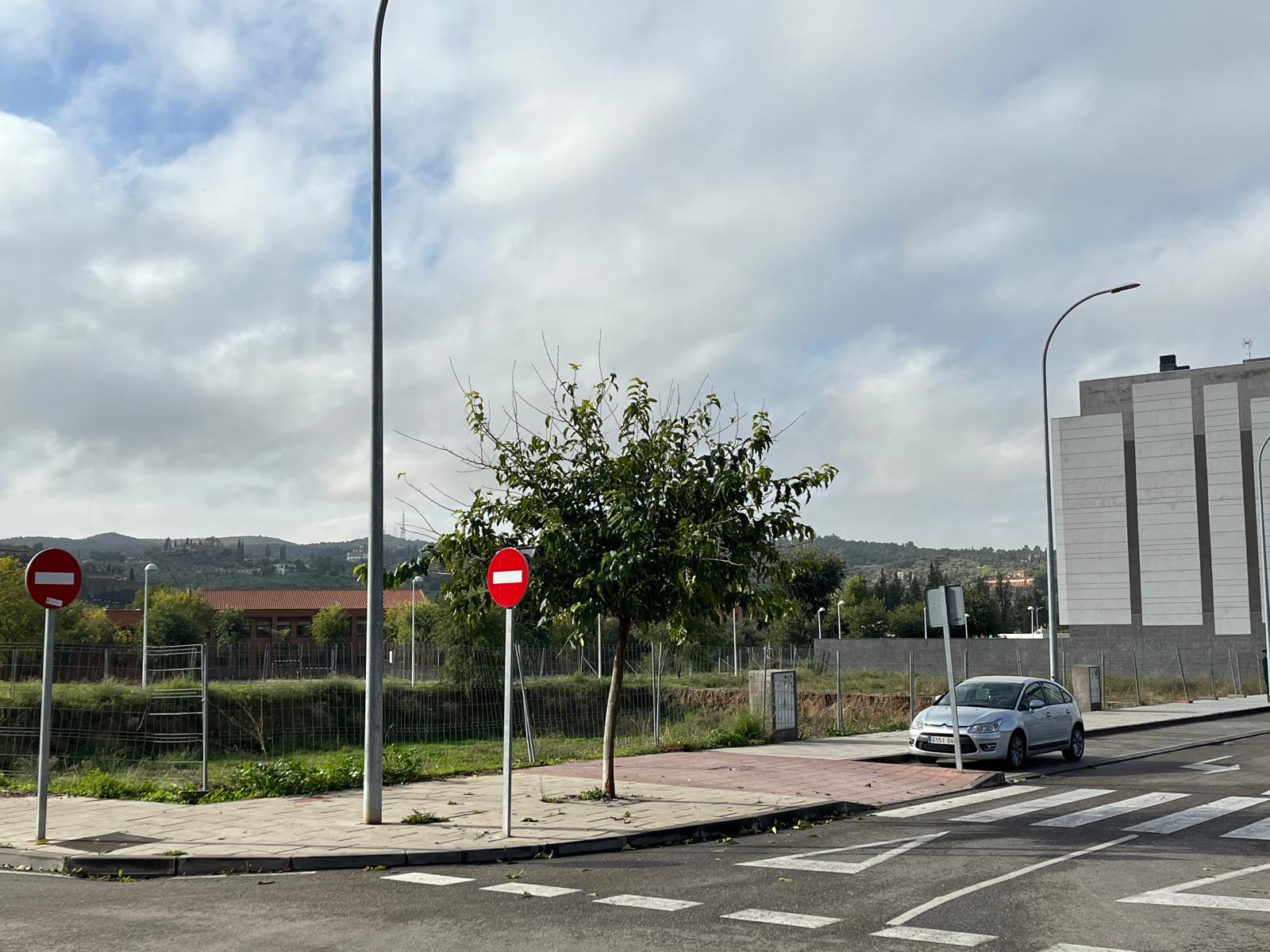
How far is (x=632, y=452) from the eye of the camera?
13.6m

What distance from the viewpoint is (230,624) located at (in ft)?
349

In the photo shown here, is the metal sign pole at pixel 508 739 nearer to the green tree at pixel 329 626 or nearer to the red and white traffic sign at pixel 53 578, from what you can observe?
the red and white traffic sign at pixel 53 578

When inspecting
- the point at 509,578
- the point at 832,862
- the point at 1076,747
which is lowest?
the point at 1076,747

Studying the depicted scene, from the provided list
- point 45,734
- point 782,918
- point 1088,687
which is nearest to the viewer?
point 782,918

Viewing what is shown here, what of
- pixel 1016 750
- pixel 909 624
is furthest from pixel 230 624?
pixel 1016 750

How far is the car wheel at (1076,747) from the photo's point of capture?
19.4 metres

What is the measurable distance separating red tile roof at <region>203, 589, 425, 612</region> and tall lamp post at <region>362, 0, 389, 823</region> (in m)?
108

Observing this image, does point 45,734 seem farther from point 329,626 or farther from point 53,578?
point 329,626

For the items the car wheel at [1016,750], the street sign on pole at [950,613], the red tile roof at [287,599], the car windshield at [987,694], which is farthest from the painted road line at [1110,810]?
the red tile roof at [287,599]

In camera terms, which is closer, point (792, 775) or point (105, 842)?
point (105, 842)

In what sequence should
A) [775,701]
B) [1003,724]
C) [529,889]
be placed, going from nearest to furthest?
[529,889], [1003,724], [775,701]

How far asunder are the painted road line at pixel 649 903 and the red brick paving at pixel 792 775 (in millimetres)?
5814

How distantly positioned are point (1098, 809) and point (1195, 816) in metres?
1.04

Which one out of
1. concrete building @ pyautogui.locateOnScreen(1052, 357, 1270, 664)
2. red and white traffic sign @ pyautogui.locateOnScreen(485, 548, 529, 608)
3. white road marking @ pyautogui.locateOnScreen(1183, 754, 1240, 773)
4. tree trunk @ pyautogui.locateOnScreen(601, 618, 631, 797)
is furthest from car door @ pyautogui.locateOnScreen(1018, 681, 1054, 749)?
concrete building @ pyautogui.locateOnScreen(1052, 357, 1270, 664)
